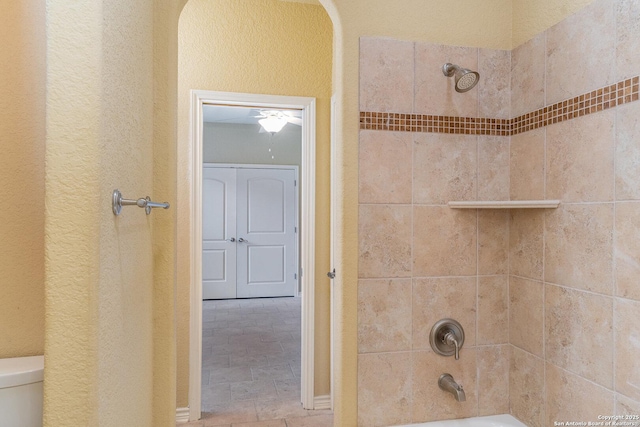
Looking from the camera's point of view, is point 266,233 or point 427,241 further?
point 266,233

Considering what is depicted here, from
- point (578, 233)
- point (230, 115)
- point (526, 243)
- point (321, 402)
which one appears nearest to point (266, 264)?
point (230, 115)

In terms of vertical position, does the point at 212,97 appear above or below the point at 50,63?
above

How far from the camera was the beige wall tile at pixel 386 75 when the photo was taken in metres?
1.58

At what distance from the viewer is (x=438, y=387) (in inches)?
63.7

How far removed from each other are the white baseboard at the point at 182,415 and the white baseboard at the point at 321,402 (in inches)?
32.0

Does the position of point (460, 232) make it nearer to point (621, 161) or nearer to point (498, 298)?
point (498, 298)

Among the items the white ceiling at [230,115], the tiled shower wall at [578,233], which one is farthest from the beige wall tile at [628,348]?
the white ceiling at [230,115]

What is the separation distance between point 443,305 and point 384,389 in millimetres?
420

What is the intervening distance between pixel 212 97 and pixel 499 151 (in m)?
1.70

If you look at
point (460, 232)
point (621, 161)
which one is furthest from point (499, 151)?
point (621, 161)

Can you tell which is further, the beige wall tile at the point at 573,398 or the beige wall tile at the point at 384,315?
the beige wall tile at the point at 384,315

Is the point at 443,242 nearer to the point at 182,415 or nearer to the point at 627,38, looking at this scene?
the point at 627,38

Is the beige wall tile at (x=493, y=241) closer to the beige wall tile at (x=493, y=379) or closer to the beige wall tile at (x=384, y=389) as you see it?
the beige wall tile at (x=493, y=379)

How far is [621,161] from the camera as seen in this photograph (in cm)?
122
